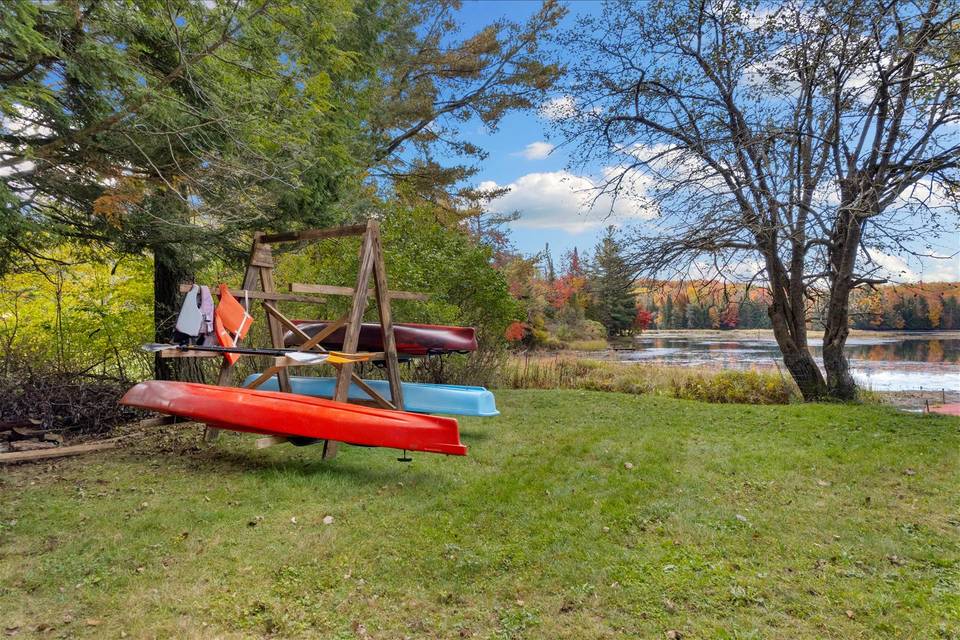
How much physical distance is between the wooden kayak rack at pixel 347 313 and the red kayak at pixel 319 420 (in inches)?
12.0

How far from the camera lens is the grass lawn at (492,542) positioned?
253 centimetres

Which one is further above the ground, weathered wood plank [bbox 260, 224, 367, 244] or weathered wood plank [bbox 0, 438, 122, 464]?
weathered wood plank [bbox 260, 224, 367, 244]

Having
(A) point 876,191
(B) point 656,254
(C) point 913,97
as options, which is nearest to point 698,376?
(B) point 656,254

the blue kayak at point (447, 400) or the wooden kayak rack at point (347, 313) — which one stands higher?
the wooden kayak rack at point (347, 313)

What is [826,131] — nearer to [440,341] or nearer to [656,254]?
[656,254]

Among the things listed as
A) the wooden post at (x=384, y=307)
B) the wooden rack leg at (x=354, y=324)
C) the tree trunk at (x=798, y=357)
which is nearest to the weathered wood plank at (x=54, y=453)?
the wooden rack leg at (x=354, y=324)

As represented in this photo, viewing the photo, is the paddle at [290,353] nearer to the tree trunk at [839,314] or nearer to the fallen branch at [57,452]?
the fallen branch at [57,452]

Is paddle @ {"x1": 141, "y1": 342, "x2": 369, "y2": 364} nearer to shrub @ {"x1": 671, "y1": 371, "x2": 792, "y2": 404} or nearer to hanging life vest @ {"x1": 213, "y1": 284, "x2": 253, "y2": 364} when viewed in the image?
hanging life vest @ {"x1": 213, "y1": 284, "x2": 253, "y2": 364}

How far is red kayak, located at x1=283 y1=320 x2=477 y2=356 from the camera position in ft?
19.5

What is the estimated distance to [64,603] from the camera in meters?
2.63

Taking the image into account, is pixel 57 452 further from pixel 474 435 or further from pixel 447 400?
pixel 474 435

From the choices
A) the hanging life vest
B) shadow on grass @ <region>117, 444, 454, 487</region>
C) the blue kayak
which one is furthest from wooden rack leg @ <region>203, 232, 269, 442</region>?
shadow on grass @ <region>117, 444, 454, 487</region>

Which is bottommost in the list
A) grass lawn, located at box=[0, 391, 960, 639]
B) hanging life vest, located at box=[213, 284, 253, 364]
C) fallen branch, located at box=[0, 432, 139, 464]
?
grass lawn, located at box=[0, 391, 960, 639]

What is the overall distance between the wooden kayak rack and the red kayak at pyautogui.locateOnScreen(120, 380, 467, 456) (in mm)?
304
